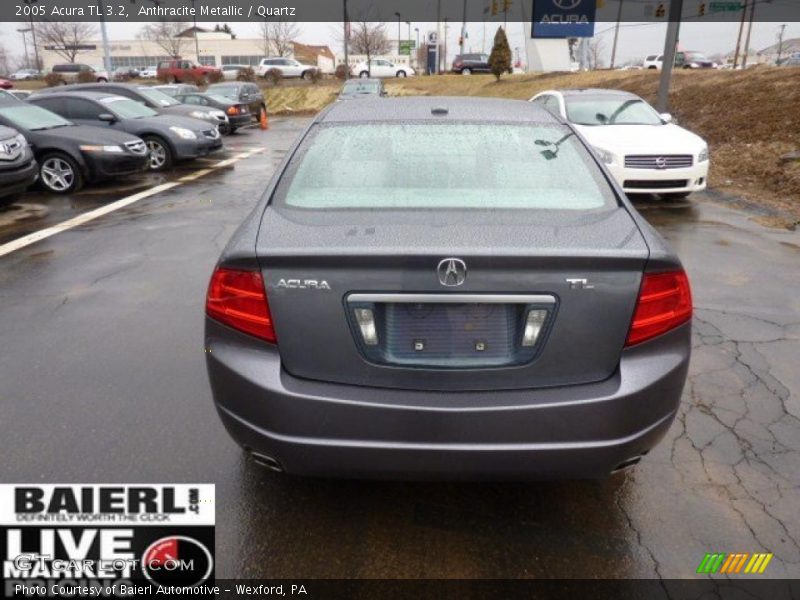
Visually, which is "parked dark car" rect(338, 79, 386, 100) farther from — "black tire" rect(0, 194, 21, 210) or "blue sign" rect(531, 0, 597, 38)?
"black tire" rect(0, 194, 21, 210)

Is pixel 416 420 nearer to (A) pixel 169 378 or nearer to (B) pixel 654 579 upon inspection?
(B) pixel 654 579

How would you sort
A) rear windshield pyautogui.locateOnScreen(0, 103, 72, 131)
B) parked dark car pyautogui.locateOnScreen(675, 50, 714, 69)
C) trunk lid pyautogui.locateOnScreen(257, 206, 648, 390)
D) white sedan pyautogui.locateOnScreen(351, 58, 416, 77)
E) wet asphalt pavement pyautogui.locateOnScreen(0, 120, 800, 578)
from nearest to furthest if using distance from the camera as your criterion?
trunk lid pyautogui.locateOnScreen(257, 206, 648, 390)
wet asphalt pavement pyautogui.locateOnScreen(0, 120, 800, 578)
rear windshield pyautogui.locateOnScreen(0, 103, 72, 131)
parked dark car pyautogui.locateOnScreen(675, 50, 714, 69)
white sedan pyautogui.locateOnScreen(351, 58, 416, 77)

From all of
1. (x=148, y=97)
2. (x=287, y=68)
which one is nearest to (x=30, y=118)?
(x=148, y=97)

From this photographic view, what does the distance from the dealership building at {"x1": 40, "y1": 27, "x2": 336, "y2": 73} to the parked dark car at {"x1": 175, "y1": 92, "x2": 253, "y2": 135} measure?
68998 mm

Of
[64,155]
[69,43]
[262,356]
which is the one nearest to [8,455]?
[262,356]

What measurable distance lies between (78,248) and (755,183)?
1052 cm

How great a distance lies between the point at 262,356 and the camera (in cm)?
231

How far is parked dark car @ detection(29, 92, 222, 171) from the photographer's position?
1286cm

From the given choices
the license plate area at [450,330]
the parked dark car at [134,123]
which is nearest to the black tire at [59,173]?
the parked dark car at [134,123]

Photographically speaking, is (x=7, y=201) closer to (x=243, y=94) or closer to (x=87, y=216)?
(x=87, y=216)

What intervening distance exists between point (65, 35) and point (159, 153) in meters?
85.3

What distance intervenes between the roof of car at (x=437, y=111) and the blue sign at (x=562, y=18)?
2862 cm

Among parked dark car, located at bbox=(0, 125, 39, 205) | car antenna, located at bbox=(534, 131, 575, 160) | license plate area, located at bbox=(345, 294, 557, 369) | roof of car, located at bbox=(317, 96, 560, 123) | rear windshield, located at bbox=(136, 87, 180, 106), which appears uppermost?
roof of car, located at bbox=(317, 96, 560, 123)

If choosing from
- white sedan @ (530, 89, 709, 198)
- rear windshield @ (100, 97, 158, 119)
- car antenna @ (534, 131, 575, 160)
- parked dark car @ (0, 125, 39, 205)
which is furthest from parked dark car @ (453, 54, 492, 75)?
car antenna @ (534, 131, 575, 160)
